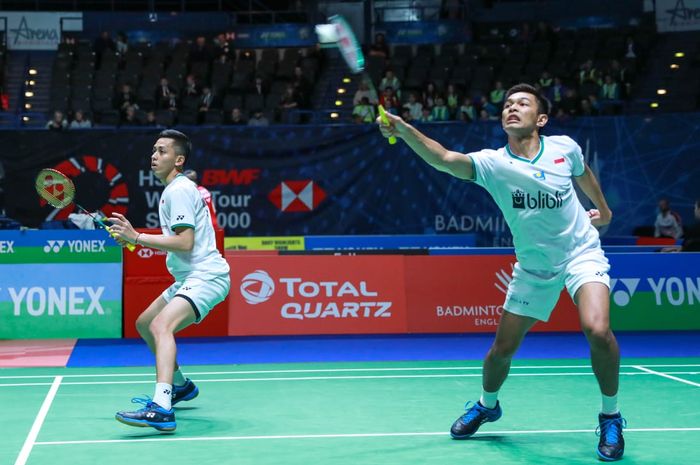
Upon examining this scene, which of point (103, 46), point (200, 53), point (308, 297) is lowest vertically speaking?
point (308, 297)

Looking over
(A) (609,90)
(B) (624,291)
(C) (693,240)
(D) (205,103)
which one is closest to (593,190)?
(B) (624,291)

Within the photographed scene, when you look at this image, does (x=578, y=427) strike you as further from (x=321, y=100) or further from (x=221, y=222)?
(x=321, y=100)

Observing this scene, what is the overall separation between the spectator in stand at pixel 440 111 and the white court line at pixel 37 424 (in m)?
11.2

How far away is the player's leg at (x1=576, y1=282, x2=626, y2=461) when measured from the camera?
Answer: 194 inches

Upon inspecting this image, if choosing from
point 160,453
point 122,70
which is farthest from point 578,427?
point 122,70

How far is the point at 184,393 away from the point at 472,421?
206 centimetres

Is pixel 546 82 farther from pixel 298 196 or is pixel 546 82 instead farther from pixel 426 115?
pixel 298 196

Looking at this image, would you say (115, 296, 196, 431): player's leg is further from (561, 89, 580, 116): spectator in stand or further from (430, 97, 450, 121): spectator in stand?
(561, 89, 580, 116): spectator in stand

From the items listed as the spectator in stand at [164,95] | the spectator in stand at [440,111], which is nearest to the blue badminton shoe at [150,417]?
the spectator in stand at [440,111]

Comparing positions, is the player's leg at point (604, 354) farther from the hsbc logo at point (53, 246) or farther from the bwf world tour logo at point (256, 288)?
the hsbc logo at point (53, 246)

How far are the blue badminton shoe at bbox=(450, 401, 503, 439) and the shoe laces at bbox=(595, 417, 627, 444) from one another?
2.12 feet

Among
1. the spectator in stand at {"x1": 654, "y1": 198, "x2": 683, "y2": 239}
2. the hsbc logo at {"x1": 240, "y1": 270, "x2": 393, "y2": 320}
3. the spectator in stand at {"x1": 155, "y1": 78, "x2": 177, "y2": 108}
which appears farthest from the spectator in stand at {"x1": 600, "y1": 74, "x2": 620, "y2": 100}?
the hsbc logo at {"x1": 240, "y1": 270, "x2": 393, "y2": 320}

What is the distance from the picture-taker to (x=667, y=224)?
1612 cm

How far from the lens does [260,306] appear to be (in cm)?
1042
